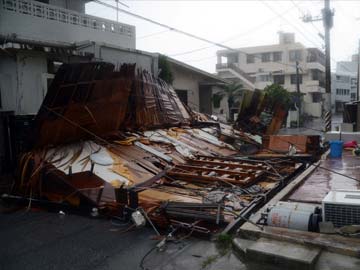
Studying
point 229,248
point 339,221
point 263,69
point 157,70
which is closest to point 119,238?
point 229,248

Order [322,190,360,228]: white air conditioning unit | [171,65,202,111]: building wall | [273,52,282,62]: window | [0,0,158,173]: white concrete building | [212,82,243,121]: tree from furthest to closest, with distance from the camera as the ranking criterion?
1. [273,52,282,62]: window
2. [212,82,243,121]: tree
3. [171,65,202,111]: building wall
4. [0,0,158,173]: white concrete building
5. [322,190,360,228]: white air conditioning unit

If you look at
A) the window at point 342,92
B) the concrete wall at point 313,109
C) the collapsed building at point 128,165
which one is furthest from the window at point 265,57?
the collapsed building at point 128,165

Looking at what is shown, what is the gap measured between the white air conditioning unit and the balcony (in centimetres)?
1006

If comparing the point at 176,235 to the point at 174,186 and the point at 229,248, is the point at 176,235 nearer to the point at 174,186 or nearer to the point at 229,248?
the point at 229,248

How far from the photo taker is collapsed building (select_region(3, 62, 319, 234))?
5844 mm

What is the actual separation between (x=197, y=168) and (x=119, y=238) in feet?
11.4

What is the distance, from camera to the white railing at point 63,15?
12.0 meters

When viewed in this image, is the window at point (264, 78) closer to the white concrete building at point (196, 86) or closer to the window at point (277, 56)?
the window at point (277, 56)

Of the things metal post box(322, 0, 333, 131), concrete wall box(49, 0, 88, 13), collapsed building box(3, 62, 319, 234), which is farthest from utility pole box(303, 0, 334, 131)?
concrete wall box(49, 0, 88, 13)

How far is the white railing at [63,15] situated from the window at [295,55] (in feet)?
124

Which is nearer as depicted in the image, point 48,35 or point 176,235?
point 176,235

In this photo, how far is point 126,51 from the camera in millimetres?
14805

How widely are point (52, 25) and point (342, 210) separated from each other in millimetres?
12418

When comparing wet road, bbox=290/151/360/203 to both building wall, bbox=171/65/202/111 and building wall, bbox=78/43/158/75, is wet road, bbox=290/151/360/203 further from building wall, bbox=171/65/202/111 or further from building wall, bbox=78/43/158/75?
building wall, bbox=171/65/202/111
